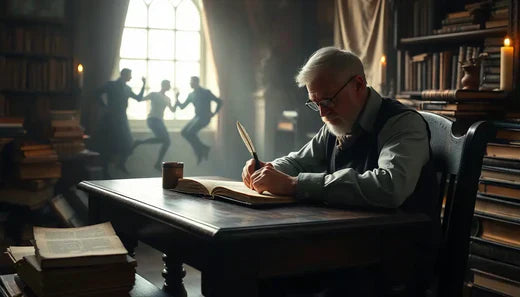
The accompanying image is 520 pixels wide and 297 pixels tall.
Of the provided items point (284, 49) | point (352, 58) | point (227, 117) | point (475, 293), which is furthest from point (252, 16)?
point (352, 58)

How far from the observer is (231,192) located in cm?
195

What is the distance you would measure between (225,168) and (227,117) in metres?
0.54

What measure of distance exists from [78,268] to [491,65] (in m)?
2.93

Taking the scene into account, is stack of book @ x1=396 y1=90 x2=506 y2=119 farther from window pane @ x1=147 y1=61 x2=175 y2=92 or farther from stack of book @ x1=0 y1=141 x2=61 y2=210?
window pane @ x1=147 y1=61 x2=175 y2=92

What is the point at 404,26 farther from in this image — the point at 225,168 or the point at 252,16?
the point at 225,168

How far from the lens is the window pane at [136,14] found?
644cm

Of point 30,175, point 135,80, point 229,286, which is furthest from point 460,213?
point 135,80

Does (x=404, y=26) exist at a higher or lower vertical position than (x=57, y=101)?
higher

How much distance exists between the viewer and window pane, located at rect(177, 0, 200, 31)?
264 inches

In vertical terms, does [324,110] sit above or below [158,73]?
below

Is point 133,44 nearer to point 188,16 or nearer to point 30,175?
point 188,16

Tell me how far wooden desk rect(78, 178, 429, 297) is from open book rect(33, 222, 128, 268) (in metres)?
0.12

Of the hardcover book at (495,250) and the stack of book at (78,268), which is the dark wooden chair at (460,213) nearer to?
the stack of book at (78,268)

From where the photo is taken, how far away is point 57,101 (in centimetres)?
591
